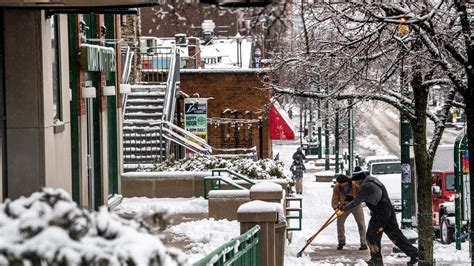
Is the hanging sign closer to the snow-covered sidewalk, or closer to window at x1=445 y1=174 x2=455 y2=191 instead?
the snow-covered sidewalk

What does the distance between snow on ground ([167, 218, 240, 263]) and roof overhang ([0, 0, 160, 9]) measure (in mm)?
3437

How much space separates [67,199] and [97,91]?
1340 centimetres

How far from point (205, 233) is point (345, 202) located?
475 centimetres

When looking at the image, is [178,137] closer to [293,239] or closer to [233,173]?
[293,239]

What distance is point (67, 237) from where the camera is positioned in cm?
395

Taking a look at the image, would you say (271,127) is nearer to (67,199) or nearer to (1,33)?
(1,33)

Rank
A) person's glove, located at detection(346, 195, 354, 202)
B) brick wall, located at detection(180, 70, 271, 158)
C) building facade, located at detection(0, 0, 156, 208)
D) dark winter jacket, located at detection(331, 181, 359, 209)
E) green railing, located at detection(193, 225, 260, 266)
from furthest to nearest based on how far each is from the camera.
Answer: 1. brick wall, located at detection(180, 70, 271, 158)
2. dark winter jacket, located at detection(331, 181, 359, 209)
3. person's glove, located at detection(346, 195, 354, 202)
4. building facade, located at detection(0, 0, 156, 208)
5. green railing, located at detection(193, 225, 260, 266)

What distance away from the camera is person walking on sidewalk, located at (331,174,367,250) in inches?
766

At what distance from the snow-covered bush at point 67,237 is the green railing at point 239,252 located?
239 cm

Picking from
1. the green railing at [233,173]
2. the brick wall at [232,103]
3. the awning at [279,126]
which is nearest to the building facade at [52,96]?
the green railing at [233,173]

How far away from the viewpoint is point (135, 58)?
32.7 m

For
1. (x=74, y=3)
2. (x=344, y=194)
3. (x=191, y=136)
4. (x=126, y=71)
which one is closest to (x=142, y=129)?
(x=191, y=136)

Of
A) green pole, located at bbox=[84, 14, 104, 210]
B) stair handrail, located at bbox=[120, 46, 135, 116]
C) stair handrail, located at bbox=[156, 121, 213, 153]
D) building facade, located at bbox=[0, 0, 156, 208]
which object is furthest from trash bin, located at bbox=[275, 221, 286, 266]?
stair handrail, located at bbox=[120, 46, 135, 116]

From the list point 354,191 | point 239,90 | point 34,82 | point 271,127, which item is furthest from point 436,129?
point 239,90
